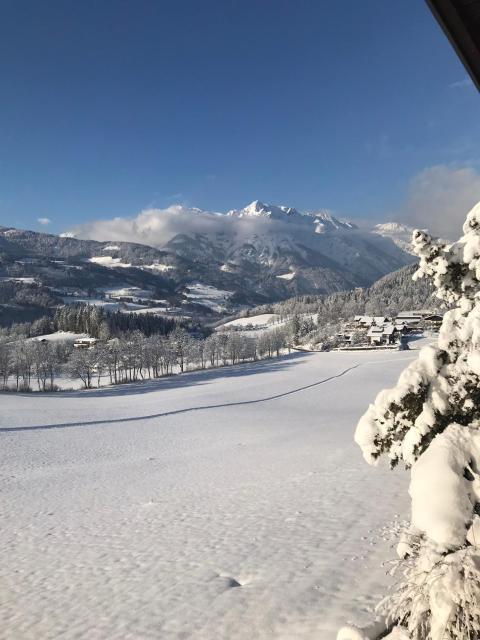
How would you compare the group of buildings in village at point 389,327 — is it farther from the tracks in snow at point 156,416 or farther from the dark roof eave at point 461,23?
the dark roof eave at point 461,23

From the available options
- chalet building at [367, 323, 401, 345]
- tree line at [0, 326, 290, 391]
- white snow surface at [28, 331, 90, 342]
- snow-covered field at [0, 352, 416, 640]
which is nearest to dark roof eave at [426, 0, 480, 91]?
snow-covered field at [0, 352, 416, 640]

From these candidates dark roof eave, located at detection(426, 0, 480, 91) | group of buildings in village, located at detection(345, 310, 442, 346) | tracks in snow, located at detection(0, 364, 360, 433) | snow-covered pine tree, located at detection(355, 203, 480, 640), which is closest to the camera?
dark roof eave, located at detection(426, 0, 480, 91)

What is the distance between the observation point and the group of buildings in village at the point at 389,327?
118 metres

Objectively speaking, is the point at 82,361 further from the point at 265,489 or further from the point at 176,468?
the point at 265,489

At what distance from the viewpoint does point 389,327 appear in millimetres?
122000

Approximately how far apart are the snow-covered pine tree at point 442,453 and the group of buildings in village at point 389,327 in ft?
377

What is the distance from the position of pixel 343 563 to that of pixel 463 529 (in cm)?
878

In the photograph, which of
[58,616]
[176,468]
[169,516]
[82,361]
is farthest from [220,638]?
[82,361]

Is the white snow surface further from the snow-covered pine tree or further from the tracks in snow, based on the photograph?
the snow-covered pine tree

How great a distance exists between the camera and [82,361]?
98500 mm

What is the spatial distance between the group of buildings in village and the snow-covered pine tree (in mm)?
114779

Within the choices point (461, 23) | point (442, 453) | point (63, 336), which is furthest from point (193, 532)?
point (63, 336)

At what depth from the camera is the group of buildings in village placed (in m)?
118

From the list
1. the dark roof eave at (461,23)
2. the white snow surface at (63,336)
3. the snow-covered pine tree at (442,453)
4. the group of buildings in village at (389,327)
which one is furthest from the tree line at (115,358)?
the dark roof eave at (461,23)
